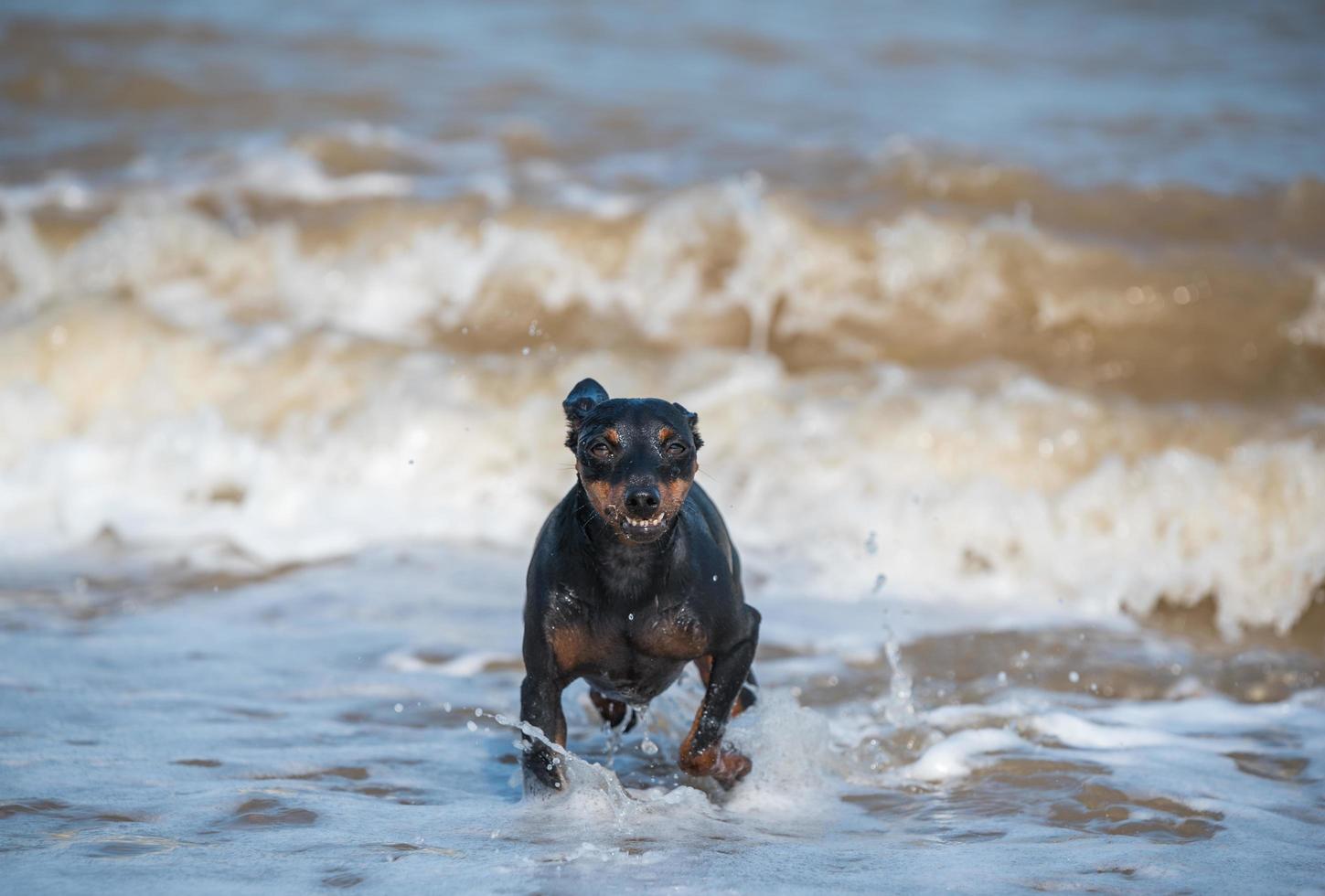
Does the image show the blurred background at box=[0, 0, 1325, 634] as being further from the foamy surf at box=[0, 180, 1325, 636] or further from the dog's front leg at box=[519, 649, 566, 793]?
the dog's front leg at box=[519, 649, 566, 793]

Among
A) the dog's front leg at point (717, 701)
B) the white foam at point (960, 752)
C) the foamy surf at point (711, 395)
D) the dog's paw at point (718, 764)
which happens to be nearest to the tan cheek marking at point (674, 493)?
the dog's front leg at point (717, 701)

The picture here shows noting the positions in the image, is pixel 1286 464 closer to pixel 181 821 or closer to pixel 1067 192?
pixel 1067 192

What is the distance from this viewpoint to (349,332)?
10.2 metres

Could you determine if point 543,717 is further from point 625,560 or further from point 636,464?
point 636,464

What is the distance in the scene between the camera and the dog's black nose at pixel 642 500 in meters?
3.93

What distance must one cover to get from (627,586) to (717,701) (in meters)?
0.54

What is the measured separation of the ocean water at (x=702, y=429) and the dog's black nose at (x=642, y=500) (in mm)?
990

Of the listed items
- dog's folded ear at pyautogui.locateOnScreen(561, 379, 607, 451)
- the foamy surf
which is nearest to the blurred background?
the foamy surf

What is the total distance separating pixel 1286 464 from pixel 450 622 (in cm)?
482

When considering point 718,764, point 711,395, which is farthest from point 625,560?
point 711,395

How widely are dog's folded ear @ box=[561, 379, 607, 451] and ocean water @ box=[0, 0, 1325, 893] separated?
1.04m

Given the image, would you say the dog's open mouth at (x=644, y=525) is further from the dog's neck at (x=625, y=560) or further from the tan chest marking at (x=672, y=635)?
the tan chest marking at (x=672, y=635)

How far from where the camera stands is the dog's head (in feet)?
13.0

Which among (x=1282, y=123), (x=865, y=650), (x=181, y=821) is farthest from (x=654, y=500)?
(x=1282, y=123)
